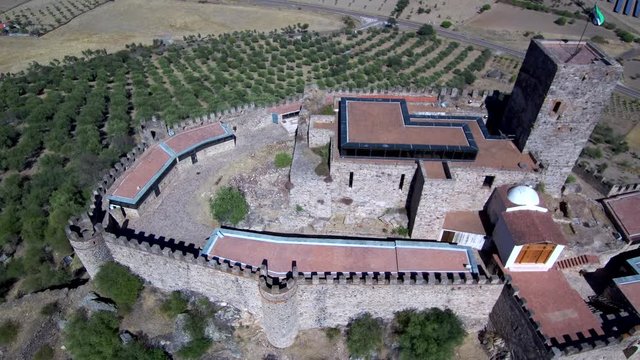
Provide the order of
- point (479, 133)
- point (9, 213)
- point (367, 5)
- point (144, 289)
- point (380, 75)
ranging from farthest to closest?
point (367, 5)
point (380, 75)
point (9, 213)
point (479, 133)
point (144, 289)

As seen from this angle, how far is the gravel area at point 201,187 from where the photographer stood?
99.2ft

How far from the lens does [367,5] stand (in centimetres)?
9719

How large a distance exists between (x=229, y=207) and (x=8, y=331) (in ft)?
54.2

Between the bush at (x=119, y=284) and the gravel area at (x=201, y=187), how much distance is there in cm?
370

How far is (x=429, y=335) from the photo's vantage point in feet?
79.2

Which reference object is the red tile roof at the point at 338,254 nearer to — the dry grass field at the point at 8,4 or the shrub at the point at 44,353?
the shrub at the point at 44,353

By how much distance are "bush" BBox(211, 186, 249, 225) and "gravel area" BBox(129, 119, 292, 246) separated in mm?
800

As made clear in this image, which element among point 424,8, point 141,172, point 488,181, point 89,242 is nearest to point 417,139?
point 488,181

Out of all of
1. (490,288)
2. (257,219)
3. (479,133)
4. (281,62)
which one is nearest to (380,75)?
(281,62)

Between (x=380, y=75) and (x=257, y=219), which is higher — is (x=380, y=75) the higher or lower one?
the lower one

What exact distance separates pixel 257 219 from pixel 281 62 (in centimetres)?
4268

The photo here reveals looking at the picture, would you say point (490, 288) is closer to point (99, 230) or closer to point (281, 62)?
point (99, 230)

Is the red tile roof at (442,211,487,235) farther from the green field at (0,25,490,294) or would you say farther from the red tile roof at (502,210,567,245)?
the green field at (0,25,490,294)

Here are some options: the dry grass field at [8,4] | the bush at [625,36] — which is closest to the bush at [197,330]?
the bush at [625,36]
